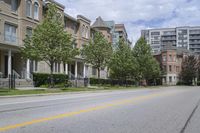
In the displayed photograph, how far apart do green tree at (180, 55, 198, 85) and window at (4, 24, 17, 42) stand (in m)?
73.4

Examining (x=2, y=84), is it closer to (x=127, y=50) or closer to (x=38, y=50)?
(x=38, y=50)

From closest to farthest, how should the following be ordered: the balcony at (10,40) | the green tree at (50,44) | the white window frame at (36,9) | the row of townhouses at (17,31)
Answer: the green tree at (50,44), the balcony at (10,40), the row of townhouses at (17,31), the white window frame at (36,9)

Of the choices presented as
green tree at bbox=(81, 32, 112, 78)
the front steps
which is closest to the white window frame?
the front steps

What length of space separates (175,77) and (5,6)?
8047cm

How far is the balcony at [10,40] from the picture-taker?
35469mm

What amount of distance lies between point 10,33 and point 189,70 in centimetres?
7443

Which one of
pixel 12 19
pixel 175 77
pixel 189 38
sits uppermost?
pixel 189 38

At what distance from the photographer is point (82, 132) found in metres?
7.82

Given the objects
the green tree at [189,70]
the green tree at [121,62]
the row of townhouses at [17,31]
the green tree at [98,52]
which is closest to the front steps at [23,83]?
the row of townhouses at [17,31]

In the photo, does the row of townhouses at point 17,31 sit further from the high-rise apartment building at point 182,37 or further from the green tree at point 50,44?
the high-rise apartment building at point 182,37

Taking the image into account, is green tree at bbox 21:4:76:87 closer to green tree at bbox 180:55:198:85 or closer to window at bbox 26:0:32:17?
window at bbox 26:0:32:17

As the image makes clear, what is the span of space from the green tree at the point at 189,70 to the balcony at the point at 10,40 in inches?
2877

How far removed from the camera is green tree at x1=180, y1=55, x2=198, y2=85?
101m

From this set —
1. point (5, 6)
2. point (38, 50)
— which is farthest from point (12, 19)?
point (38, 50)
